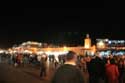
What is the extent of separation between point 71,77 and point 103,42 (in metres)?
132

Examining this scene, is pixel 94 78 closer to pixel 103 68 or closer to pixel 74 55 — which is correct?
pixel 103 68

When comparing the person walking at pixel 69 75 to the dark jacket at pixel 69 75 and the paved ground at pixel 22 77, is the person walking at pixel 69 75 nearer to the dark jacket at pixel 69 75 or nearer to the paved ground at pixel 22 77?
the dark jacket at pixel 69 75

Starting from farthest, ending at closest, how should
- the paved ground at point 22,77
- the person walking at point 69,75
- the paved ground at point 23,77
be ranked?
the paved ground at point 23,77 → the paved ground at point 22,77 → the person walking at point 69,75

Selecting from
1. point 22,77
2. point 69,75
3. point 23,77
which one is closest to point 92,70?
point 69,75

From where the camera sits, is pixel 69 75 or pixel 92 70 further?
pixel 92 70

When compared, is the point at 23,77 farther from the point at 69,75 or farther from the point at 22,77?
the point at 69,75

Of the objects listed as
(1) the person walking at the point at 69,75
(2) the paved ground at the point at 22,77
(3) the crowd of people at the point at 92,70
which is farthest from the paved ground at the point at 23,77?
(1) the person walking at the point at 69,75

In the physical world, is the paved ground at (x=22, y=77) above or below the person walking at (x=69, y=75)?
below

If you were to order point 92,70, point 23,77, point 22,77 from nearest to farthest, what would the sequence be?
point 92,70 < point 23,77 < point 22,77

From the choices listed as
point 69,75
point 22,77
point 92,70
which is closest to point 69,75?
point 69,75

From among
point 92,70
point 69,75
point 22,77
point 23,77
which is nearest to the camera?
point 69,75

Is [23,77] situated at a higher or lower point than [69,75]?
lower

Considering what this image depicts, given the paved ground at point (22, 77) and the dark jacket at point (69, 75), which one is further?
the paved ground at point (22, 77)

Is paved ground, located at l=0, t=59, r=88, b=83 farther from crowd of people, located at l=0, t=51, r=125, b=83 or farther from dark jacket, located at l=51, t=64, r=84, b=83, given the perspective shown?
dark jacket, located at l=51, t=64, r=84, b=83
